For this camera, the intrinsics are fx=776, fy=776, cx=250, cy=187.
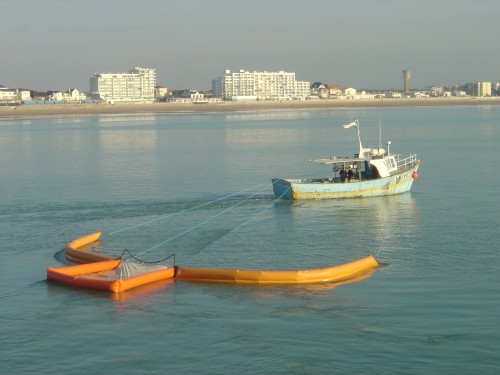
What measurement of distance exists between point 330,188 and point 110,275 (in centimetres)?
1570

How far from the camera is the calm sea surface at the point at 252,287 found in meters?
17.0

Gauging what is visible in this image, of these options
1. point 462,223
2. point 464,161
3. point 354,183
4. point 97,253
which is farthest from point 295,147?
point 97,253

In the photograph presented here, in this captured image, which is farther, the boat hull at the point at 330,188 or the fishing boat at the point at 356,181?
the fishing boat at the point at 356,181

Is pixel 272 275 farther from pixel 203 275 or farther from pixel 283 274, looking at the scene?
pixel 203 275

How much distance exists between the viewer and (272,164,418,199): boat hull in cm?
3628

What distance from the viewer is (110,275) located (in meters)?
23.0

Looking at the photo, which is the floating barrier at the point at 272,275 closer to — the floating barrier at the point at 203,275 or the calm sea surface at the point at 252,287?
the floating barrier at the point at 203,275

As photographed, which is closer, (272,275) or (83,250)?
(272,275)

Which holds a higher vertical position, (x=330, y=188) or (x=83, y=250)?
(x=330, y=188)

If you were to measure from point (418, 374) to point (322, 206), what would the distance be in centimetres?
1987

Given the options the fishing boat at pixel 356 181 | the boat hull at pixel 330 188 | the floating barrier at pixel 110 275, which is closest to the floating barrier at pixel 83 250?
the floating barrier at pixel 110 275

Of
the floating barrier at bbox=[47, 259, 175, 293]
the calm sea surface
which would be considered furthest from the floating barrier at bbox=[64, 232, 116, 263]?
the floating barrier at bbox=[47, 259, 175, 293]

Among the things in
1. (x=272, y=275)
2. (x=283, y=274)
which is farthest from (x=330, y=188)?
(x=272, y=275)

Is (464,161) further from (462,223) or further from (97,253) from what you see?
(97,253)
